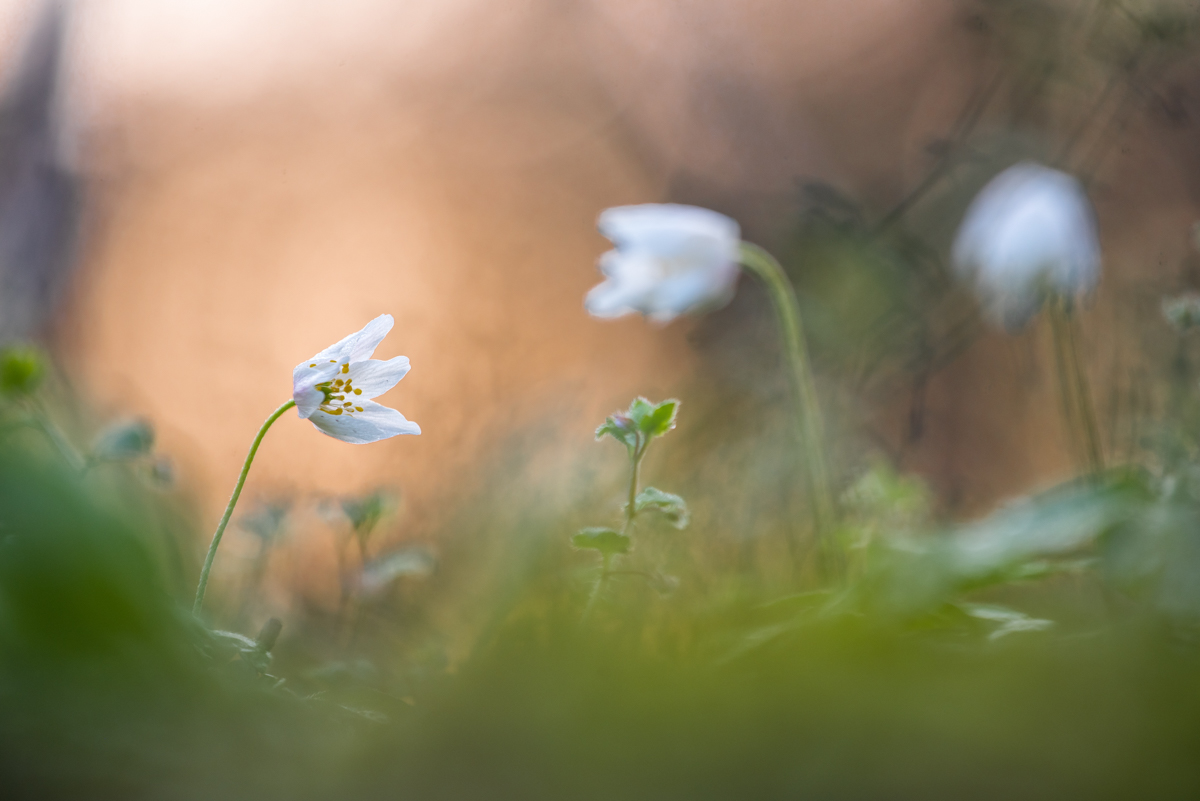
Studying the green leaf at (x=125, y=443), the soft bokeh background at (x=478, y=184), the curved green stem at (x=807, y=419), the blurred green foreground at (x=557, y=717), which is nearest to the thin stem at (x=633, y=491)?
the curved green stem at (x=807, y=419)

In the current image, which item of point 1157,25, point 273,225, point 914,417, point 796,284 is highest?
point 273,225

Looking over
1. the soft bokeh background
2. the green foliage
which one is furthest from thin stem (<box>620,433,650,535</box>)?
the soft bokeh background

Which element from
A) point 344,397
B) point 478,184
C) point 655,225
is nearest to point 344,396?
point 344,397

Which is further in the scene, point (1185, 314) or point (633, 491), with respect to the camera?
point (1185, 314)

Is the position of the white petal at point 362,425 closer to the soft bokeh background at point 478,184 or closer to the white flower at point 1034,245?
the white flower at point 1034,245

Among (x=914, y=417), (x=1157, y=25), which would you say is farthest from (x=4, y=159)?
(x=1157, y=25)

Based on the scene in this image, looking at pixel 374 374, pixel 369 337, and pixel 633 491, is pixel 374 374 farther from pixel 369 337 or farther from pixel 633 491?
pixel 633 491

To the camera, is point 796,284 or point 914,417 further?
point 796,284

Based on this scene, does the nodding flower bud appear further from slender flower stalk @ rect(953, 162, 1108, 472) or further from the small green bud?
the small green bud

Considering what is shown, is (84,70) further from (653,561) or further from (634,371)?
(653,561)
